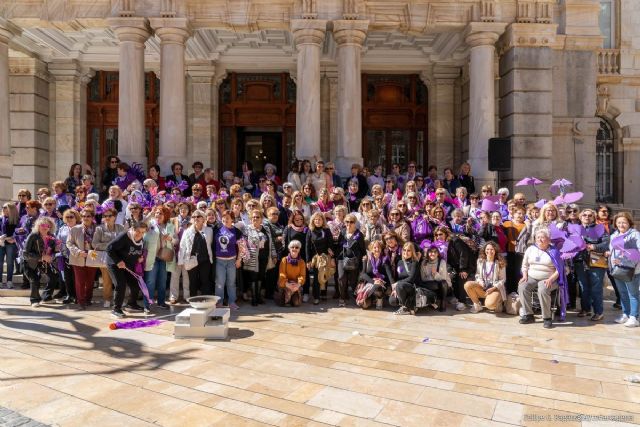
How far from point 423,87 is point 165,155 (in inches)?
412

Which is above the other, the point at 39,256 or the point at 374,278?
the point at 39,256

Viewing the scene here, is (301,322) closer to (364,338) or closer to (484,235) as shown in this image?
(364,338)

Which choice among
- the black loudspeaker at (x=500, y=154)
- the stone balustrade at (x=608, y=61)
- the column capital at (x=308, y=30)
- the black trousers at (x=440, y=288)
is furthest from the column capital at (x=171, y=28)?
the stone balustrade at (x=608, y=61)

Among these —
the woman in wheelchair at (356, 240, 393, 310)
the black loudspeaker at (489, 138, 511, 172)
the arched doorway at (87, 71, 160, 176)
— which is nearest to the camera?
the woman in wheelchair at (356, 240, 393, 310)

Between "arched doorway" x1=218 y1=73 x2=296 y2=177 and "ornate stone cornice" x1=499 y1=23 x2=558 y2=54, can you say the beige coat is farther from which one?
"ornate stone cornice" x1=499 y1=23 x2=558 y2=54

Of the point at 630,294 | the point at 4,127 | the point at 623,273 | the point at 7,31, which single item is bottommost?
the point at 630,294

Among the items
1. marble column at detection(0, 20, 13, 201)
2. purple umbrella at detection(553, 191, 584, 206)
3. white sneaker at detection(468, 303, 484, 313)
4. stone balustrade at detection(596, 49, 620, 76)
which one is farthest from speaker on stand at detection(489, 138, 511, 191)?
marble column at detection(0, 20, 13, 201)

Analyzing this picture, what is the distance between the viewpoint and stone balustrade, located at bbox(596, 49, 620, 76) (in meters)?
18.1

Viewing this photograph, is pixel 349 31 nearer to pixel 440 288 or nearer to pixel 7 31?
pixel 440 288

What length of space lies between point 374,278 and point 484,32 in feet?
28.6

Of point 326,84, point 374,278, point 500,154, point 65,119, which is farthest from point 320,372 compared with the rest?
point 65,119

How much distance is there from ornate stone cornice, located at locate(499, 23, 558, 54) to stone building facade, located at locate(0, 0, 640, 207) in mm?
43

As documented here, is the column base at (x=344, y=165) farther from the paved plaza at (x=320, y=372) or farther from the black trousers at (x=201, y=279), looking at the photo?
the paved plaza at (x=320, y=372)

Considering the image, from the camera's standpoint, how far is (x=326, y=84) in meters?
18.9
